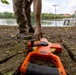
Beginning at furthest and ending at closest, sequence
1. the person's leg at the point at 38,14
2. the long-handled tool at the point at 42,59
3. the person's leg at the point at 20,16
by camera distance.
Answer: the person's leg at the point at 20,16
the person's leg at the point at 38,14
the long-handled tool at the point at 42,59

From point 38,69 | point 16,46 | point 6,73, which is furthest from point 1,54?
point 38,69

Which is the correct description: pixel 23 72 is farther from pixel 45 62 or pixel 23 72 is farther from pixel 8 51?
pixel 8 51

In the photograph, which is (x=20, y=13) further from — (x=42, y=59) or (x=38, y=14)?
(x=42, y=59)

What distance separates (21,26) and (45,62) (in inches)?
61.7

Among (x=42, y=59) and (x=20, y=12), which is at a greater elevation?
(x=20, y=12)

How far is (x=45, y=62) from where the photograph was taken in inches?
68.9

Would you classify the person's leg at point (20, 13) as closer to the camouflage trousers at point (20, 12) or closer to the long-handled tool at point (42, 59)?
the camouflage trousers at point (20, 12)

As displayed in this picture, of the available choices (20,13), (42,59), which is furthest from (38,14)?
(42,59)

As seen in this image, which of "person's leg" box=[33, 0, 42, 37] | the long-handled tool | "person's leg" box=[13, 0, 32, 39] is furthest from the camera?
"person's leg" box=[13, 0, 32, 39]

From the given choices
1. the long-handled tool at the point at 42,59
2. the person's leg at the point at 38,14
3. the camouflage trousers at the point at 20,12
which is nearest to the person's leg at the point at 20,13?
the camouflage trousers at the point at 20,12

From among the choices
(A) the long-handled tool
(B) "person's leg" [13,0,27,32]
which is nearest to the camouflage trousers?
(B) "person's leg" [13,0,27,32]

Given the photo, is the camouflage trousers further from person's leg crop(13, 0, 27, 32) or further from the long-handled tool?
the long-handled tool

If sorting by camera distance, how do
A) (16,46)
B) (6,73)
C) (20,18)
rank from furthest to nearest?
(20,18), (16,46), (6,73)

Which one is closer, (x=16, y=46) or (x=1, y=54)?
(x=1, y=54)
